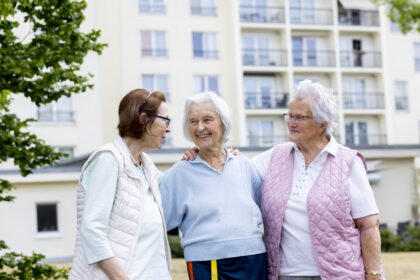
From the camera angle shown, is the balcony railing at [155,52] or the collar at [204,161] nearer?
the collar at [204,161]

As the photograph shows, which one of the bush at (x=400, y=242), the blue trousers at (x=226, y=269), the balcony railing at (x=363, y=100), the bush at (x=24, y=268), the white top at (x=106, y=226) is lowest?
the bush at (x=400, y=242)

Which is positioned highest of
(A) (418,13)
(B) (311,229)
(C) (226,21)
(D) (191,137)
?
(C) (226,21)

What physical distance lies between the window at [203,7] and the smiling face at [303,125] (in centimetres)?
2703

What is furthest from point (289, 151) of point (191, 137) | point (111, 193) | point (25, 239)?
Answer: point (25, 239)

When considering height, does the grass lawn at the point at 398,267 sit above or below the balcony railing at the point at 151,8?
A: below

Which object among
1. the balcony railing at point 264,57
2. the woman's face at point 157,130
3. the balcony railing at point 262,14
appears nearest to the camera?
the woman's face at point 157,130

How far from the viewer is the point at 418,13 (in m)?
16.7

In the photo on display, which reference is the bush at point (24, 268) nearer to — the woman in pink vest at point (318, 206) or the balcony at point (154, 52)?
the woman in pink vest at point (318, 206)

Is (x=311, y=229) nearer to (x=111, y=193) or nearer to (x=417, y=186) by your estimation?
(x=111, y=193)

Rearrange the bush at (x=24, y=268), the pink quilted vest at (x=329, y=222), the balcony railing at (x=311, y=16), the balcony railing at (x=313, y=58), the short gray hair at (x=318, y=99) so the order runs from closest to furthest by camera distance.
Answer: the pink quilted vest at (x=329, y=222) → the short gray hair at (x=318, y=99) → the bush at (x=24, y=268) → the balcony railing at (x=313, y=58) → the balcony railing at (x=311, y=16)

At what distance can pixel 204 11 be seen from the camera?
30469 mm

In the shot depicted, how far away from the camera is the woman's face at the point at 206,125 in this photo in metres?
3.86

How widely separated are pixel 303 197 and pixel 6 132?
410cm

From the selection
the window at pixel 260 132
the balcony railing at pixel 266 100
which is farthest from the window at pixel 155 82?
the window at pixel 260 132
